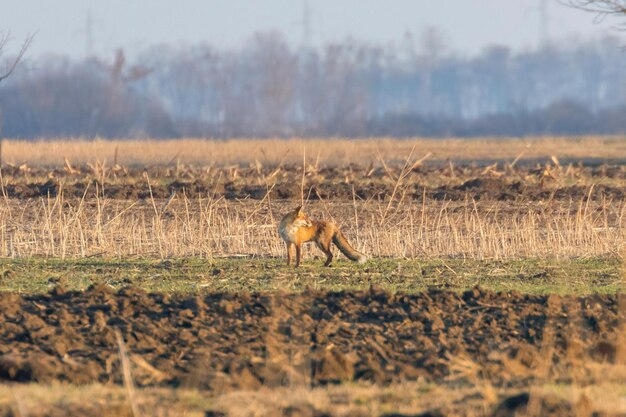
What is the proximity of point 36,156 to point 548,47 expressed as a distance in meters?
98.2

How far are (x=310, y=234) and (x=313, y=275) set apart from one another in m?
0.59

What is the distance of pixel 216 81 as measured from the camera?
106312 millimetres

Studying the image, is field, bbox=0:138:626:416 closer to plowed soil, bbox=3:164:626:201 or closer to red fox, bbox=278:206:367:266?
red fox, bbox=278:206:367:266

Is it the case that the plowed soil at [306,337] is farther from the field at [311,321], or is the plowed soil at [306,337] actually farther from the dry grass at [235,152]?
the dry grass at [235,152]

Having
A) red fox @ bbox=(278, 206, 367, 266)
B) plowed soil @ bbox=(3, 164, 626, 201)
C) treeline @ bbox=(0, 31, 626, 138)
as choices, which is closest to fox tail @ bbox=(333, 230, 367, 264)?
red fox @ bbox=(278, 206, 367, 266)

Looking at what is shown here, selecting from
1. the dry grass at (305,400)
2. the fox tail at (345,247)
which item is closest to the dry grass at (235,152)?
the fox tail at (345,247)

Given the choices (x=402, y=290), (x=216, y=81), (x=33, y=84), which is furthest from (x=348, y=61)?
(x=402, y=290)

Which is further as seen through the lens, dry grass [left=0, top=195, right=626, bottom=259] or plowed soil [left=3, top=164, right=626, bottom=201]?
plowed soil [left=3, top=164, right=626, bottom=201]

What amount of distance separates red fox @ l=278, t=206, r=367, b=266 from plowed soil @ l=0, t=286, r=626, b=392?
2.72 meters

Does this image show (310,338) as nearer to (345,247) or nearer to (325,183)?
(345,247)

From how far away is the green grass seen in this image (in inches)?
477

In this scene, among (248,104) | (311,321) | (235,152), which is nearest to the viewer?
(311,321)

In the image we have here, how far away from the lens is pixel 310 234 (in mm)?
13391

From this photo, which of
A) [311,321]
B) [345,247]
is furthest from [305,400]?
[345,247]
